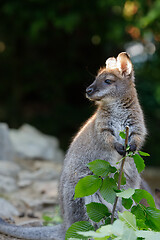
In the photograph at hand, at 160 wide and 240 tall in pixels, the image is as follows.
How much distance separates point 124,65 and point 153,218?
2096 mm

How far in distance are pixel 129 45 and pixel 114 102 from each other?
38.6 feet

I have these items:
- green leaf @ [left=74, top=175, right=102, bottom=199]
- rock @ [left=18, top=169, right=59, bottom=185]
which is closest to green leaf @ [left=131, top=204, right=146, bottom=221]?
green leaf @ [left=74, top=175, right=102, bottom=199]

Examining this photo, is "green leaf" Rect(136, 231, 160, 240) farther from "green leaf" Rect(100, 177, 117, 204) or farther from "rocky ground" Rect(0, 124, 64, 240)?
"rocky ground" Rect(0, 124, 64, 240)

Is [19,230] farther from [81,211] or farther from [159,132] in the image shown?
[159,132]

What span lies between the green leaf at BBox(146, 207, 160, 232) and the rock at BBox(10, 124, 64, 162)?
693 cm

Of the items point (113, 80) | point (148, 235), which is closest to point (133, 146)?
point (113, 80)

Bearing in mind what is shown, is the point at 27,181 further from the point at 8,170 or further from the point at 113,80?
the point at 113,80

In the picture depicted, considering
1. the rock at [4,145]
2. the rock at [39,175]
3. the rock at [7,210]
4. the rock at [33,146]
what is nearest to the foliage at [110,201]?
the rock at [7,210]

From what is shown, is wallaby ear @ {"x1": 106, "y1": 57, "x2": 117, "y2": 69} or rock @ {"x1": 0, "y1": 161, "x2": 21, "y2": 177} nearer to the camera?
wallaby ear @ {"x1": 106, "y1": 57, "x2": 117, "y2": 69}

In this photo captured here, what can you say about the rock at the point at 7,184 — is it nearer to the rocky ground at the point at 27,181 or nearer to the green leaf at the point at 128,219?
the rocky ground at the point at 27,181

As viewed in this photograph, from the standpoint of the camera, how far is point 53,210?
715cm

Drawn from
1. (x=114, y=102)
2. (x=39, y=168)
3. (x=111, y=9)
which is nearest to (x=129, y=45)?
(x=111, y=9)

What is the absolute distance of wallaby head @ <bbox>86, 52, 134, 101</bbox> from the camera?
482cm

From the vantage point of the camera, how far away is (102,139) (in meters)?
4.69
